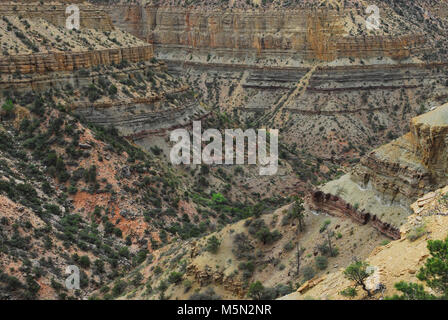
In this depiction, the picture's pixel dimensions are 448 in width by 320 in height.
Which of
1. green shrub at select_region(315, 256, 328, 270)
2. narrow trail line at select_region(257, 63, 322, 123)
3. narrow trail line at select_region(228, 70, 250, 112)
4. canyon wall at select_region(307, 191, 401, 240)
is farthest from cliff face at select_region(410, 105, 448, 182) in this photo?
narrow trail line at select_region(228, 70, 250, 112)

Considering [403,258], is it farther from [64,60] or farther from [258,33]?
[258,33]

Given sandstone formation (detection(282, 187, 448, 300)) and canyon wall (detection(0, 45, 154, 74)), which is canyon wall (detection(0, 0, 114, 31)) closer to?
canyon wall (detection(0, 45, 154, 74))

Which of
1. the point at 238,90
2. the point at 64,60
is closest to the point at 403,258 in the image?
the point at 64,60

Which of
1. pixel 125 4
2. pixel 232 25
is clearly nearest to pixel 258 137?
pixel 232 25

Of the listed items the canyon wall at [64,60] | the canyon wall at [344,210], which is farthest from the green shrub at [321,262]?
the canyon wall at [64,60]

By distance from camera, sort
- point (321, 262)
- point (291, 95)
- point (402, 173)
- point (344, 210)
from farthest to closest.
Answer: point (291, 95)
point (344, 210)
point (402, 173)
point (321, 262)

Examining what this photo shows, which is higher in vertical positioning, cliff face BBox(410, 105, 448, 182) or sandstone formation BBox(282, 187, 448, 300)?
cliff face BBox(410, 105, 448, 182)

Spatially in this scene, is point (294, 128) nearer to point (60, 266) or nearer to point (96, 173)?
point (96, 173)
